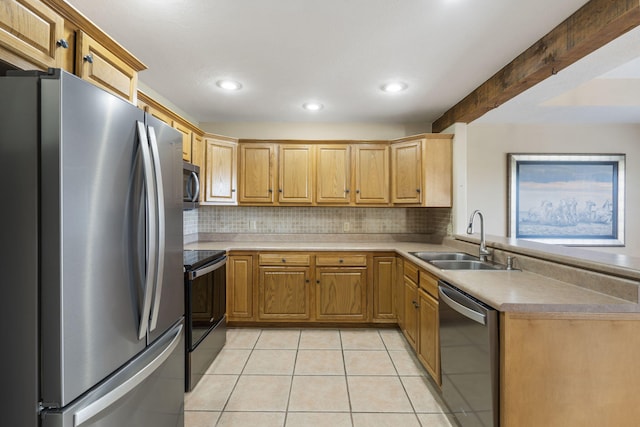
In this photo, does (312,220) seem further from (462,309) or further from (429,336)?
(462,309)

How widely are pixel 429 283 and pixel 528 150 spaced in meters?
2.97

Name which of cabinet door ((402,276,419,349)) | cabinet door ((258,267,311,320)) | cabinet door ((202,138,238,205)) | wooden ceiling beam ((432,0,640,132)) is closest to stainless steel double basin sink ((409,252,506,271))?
cabinet door ((402,276,419,349))

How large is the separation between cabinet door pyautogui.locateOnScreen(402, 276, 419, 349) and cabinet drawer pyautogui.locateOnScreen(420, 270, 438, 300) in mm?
185

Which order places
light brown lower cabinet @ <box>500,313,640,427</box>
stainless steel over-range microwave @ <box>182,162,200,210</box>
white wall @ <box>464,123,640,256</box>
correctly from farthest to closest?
1. white wall @ <box>464,123,640,256</box>
2. stainless steel over-range microwave @ <box>182,162,200,210</box>
3. light brown lower cabinet @ <box>500,313,640,427</box>

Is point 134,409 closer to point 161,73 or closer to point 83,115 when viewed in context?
point 83,115

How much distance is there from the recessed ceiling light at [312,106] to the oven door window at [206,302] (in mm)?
1876

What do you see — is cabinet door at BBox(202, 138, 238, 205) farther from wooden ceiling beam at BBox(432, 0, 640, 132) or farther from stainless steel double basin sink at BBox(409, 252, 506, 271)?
wooden ceiling beam at BBox(432, 0, 640, 132)

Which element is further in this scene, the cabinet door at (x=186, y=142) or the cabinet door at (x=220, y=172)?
the cabinet door at (x=220, y=172)

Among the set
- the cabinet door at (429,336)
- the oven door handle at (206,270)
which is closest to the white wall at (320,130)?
the oven door handle at (206,270)

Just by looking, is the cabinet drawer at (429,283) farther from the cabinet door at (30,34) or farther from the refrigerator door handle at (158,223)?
the cabinet door at (30,34)

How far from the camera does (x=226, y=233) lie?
388 cm

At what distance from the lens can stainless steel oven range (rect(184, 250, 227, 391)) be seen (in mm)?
2156

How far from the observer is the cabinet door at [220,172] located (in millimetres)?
3393

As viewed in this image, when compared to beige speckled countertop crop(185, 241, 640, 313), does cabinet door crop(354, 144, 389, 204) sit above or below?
above
